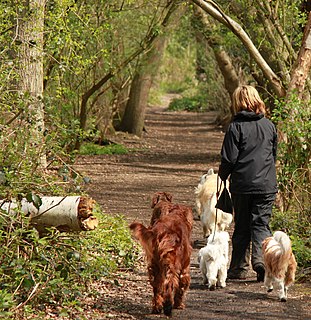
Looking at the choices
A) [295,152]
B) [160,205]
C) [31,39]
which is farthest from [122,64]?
[160,205]

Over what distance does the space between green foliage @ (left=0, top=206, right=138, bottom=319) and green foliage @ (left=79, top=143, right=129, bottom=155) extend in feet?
54.3

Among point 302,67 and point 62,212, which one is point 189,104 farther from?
point 62,212

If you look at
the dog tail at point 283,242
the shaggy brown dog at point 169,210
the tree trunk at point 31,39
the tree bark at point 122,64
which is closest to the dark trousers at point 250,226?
the dog tail at point 283,242

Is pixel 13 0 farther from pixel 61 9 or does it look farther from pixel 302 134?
pixel 302 134

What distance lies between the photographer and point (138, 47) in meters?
24.7

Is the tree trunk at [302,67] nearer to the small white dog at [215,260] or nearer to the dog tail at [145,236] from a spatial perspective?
the small white dog at [215,260]

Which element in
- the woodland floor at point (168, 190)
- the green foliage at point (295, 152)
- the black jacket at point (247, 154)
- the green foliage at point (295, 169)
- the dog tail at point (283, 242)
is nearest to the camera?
the woodland floor at point (168, 190)

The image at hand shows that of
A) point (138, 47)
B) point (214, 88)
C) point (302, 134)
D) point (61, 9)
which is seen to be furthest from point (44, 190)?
point (214, 88)

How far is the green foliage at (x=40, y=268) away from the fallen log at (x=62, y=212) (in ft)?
0.41

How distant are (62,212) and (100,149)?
18541 millimetres

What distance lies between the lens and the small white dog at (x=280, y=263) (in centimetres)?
891

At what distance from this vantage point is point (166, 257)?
8156 millimetres

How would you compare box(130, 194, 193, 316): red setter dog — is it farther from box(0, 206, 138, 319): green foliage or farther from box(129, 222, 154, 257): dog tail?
box(0, 206, 138, 319): green foliage

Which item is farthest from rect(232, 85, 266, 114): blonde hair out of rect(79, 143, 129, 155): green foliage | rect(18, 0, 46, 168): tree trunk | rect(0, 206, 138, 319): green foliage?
rect(79, 143, 129, 155): green foliage
